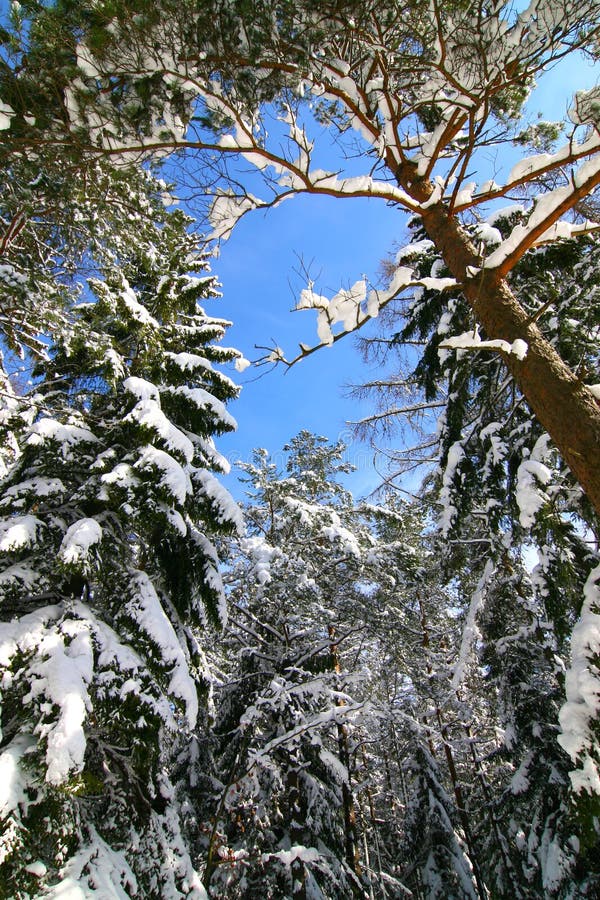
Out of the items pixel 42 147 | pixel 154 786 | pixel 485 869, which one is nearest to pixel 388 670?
pixel 485 869

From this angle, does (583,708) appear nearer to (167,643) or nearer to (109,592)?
(167,643)

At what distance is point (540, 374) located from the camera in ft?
10.0

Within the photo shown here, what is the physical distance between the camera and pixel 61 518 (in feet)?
16.9

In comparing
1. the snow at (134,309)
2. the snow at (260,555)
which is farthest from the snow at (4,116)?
the snow at (260,555)

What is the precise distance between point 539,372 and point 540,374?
0.02 m

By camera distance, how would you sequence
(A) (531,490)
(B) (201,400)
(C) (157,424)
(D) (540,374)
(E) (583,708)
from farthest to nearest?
(B) (201,400) < (C) (157,424) < (A) (531,490) < (D) (540,374) < (E) (583,708)

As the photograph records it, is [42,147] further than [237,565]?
No

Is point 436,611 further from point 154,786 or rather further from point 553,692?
point 154,786

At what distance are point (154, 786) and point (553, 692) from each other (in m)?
6.88

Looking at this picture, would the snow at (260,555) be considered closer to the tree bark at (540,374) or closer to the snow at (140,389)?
the snow at (140,389)

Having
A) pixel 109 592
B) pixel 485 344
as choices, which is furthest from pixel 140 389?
pixel 485 344

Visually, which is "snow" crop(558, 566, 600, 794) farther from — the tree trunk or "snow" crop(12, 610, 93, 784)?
"snow" crop(12, 610, 93, 784)

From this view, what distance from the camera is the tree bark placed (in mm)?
2695

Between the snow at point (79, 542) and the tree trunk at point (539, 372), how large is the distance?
395 centimetres
